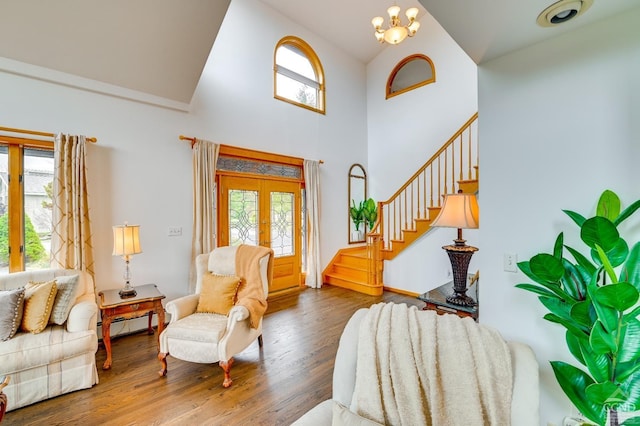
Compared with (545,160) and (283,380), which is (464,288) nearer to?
(545,160)

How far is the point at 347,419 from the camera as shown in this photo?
3.22ft

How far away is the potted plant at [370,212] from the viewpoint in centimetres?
582

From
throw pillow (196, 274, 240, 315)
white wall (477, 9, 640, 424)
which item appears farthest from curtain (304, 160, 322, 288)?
white wall (477, 9, 640, 424)

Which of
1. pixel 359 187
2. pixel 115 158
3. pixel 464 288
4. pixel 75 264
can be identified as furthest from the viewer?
pixel 359 187

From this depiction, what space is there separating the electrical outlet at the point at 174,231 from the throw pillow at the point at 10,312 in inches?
58.7

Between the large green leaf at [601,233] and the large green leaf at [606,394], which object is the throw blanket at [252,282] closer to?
the large green leaf at [606,394]

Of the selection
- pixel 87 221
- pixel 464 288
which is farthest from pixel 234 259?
pixel 464 288

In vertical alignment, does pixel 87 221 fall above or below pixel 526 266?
above

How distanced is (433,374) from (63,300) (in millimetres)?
2856

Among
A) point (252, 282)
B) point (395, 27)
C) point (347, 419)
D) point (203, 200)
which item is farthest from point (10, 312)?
point (395, 27)

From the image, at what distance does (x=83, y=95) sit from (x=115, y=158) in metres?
0.70

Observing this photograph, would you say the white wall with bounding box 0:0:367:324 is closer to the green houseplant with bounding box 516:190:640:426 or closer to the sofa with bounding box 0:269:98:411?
the sofa with bounding box 0:269:98:411

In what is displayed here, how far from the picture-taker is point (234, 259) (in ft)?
9.35

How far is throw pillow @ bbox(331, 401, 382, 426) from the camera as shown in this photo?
96 centimetres
